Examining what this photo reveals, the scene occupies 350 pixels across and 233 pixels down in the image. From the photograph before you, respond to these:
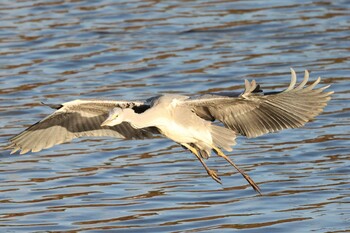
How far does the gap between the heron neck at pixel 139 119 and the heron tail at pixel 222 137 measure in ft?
2.34

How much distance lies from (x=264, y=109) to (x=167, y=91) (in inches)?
214

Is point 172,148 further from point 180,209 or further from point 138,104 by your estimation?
point 138,104

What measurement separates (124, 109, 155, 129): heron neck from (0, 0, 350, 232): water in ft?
4.46

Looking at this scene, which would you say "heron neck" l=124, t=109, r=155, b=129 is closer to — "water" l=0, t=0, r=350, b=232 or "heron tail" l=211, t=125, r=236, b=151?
"heron tail" l=211, t=125, r=236, b=151

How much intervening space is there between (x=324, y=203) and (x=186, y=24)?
8099 millimetres

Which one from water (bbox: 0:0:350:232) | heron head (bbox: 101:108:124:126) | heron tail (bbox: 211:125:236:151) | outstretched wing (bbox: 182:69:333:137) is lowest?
water (bbox: 0:0:350:232)

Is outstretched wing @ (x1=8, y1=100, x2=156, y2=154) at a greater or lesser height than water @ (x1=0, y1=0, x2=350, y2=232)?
greater

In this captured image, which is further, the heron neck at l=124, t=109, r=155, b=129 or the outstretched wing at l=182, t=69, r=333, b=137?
the outstretched wing at l=182, t=69, r=333, b=137

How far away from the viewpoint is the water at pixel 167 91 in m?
10.5

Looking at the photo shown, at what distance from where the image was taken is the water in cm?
1052

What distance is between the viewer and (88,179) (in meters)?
11.8

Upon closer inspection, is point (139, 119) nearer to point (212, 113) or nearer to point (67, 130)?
point (212, 113)

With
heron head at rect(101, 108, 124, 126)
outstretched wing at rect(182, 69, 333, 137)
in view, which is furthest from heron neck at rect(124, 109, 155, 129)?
outstretched wing at rect(182, 69, 333, 137)

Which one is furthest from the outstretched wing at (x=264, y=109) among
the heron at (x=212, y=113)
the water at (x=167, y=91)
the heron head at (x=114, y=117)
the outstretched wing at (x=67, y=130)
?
the water at (x=167, y=91)
